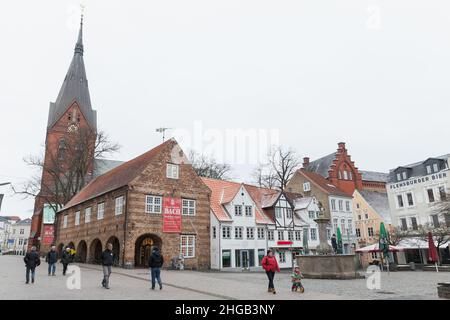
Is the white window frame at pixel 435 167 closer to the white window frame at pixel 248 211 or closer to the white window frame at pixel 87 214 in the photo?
the white window frame at pixel 248 211

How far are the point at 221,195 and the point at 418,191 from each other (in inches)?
909

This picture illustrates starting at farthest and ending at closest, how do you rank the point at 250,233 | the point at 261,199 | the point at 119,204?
the point at 261,199
the point at 250,233
the point at 119,204

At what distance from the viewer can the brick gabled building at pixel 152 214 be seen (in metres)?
27.1

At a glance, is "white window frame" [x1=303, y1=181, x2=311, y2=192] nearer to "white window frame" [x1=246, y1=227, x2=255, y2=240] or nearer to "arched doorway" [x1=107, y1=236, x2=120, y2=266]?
"white window frame" [x1=246, y1=227, x2=255, y2=240]

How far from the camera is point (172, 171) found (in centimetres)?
3044

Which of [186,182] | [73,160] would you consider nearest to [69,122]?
[73,160]

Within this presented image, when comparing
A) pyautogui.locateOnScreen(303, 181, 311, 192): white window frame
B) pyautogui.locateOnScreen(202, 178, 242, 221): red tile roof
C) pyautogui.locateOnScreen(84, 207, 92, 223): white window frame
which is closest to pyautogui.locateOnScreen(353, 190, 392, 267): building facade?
pyautogui.locateOnScreen(303, 181, 311, 192): white window frame

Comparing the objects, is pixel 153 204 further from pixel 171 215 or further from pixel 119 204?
pixel 119 204

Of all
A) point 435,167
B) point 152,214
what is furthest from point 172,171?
point 435,167

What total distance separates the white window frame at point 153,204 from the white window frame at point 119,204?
1.84m

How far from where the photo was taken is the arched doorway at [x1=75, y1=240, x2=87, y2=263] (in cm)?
3394

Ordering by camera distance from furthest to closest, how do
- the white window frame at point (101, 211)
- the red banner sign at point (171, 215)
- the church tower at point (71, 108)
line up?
1. the church tower at point (71, 108)
2. the white window frame at point (101, 211)
3. the red banner sign at point (171, 215)

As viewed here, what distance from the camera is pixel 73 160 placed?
138 ft

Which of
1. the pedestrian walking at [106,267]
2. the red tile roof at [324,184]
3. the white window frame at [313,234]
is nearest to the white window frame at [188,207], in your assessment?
the pedestrian walking at [106,267]
